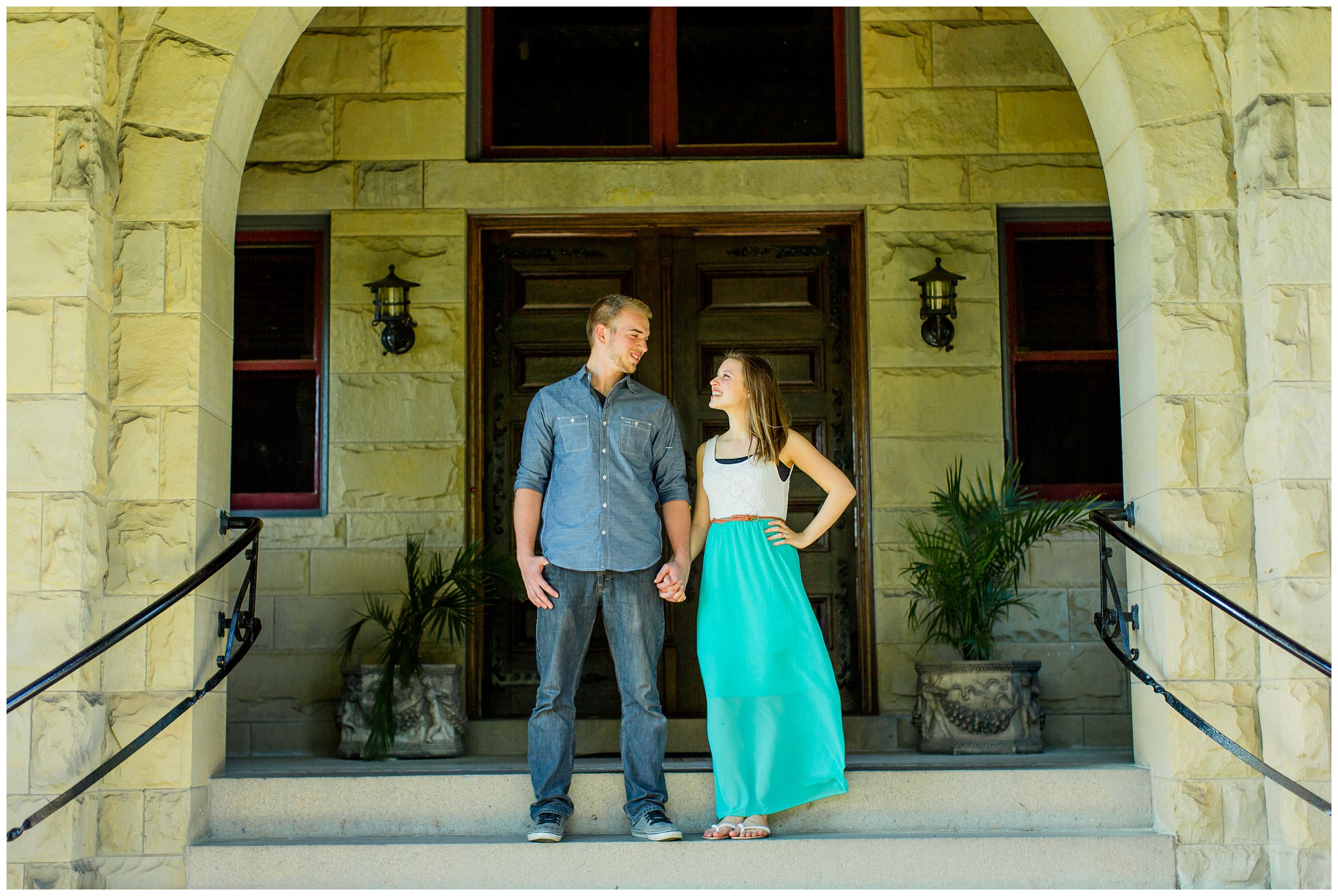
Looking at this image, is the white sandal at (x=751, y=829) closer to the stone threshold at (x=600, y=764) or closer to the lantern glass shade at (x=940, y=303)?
the stone threshold at (x=600, y=764)

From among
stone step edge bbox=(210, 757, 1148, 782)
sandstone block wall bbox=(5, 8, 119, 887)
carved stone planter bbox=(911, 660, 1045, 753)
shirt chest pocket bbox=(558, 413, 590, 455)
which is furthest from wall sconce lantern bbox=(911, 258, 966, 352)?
sandstone block wall bbox=(5, 8, 119, 887)

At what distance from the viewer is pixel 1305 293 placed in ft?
14.0

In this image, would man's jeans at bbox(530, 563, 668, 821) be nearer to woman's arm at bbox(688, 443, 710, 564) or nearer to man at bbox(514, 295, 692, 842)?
man at bbox(514, 295, 692, 842)

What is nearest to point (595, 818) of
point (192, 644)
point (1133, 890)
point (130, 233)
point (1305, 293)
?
point (192, 644)

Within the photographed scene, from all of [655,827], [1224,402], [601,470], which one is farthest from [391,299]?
[1224,402]

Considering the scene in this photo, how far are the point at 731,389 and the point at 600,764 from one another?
1.48 m

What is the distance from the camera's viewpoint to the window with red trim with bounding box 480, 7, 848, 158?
629 cm

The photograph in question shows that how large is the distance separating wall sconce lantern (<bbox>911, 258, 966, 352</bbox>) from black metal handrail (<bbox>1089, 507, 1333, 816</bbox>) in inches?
61.0

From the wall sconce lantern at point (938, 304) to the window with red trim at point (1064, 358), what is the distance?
380 mm

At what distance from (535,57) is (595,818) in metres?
3.80

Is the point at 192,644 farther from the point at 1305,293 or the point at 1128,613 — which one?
the point at 1305,293

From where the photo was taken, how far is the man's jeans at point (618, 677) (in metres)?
4.13

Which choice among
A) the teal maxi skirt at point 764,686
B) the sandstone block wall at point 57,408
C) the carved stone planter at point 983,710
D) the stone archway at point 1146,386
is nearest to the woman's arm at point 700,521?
the teal maxi skirt at point 764,686

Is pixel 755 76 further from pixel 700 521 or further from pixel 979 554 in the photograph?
pixel 700 521
